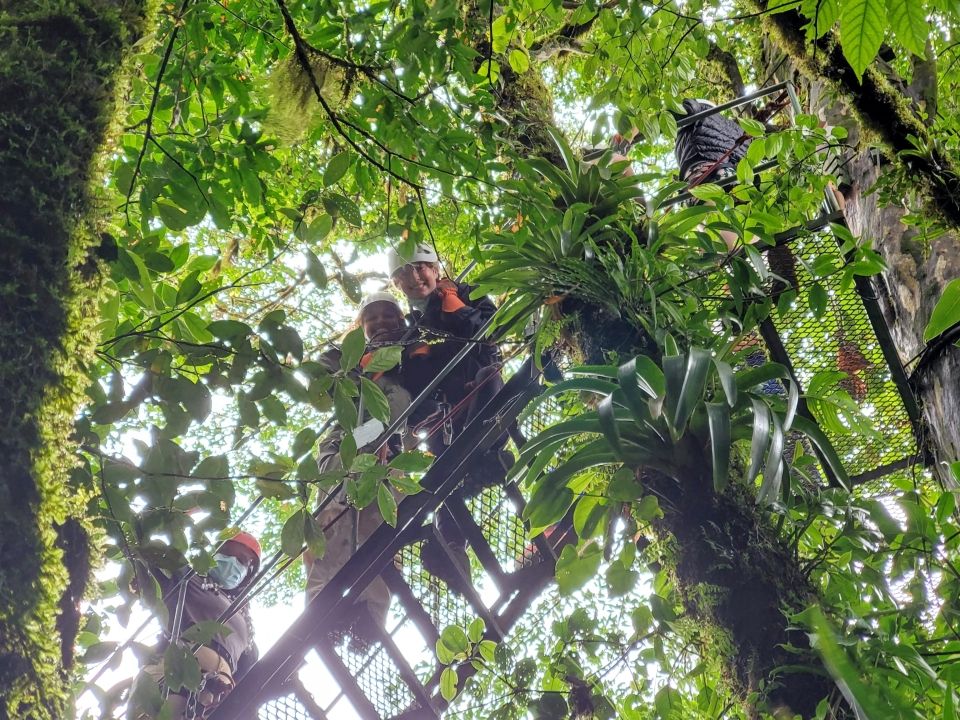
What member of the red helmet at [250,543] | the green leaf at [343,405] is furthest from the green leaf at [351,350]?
the red helmet at [250,543]

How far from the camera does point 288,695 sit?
3439mm

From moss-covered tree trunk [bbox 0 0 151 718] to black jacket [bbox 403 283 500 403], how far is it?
7.81ft

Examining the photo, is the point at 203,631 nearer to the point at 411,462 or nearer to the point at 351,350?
the point at 411,462

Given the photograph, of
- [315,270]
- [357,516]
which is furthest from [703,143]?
[315,270]

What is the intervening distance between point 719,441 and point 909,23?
0.88 m

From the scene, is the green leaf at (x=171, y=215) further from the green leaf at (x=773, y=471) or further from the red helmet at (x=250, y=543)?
the red helmet at (x=250, y=543)

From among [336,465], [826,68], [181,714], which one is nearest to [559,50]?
[826,68]

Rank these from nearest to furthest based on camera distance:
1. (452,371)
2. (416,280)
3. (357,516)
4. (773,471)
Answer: (773,471), (357,516), (452,371), (416,280)

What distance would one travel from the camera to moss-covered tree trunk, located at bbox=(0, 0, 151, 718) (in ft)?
3.53

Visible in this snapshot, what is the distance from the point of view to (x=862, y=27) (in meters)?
1.45

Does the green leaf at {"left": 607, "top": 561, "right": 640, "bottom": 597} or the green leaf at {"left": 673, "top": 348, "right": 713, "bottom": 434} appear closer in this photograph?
the green leaf at {"left": 673, "top": 348, "right": 713, "bottom": 434}

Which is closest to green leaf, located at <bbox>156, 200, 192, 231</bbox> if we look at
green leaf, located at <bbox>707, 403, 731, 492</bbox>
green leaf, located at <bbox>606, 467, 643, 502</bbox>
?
green leaf, located at <bbox>606, 467, 643, 502</bbox>

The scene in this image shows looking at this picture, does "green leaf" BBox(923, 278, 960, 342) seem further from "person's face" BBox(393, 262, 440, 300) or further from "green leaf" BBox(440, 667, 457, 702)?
"person's face" BBox(393, 262, 440, 300)

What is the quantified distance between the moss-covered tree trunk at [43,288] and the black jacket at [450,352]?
2379 mm
